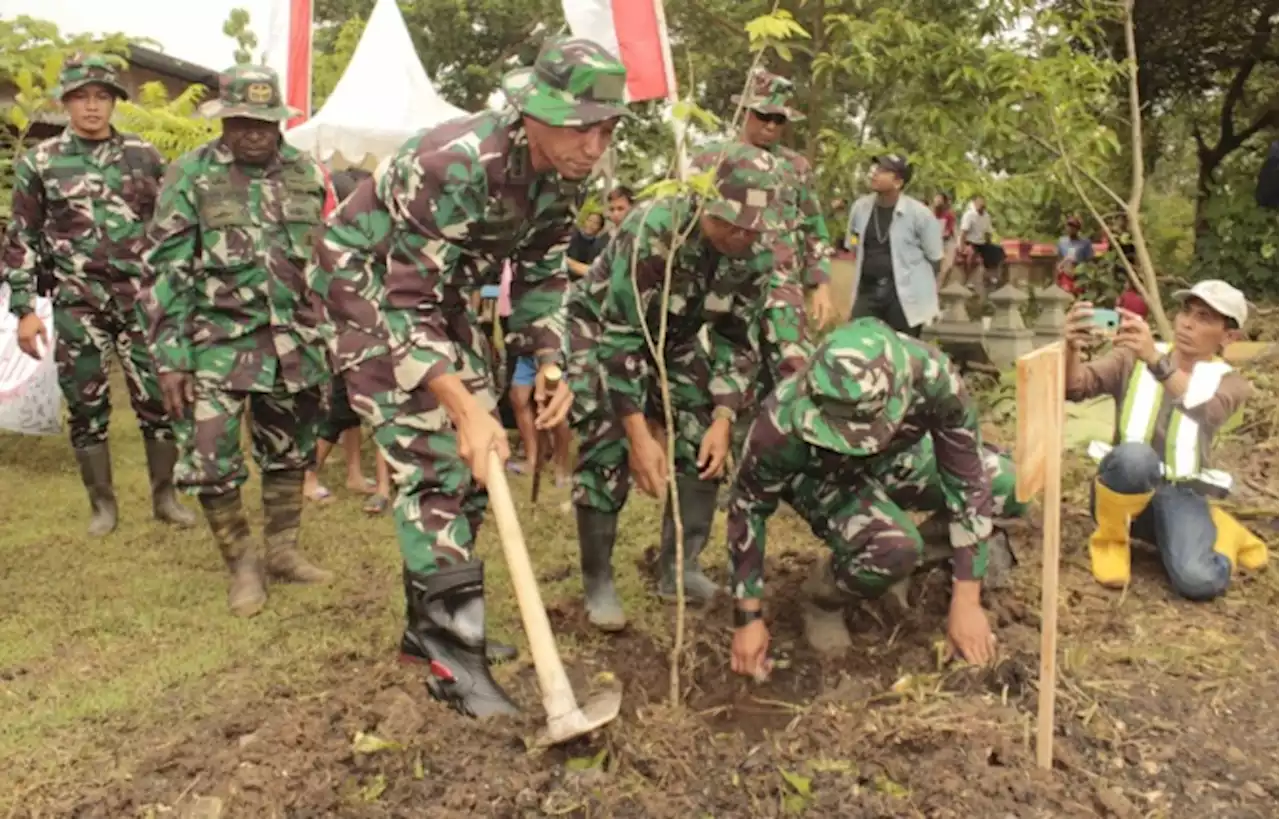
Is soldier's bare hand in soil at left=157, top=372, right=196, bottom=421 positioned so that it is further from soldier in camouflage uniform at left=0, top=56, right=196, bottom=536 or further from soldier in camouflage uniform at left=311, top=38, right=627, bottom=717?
soldier in camouflage uniform at left=311, top=38, right=627, bottom=717

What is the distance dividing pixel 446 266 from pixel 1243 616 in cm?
307

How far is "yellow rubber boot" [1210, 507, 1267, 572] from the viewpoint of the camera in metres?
4.24

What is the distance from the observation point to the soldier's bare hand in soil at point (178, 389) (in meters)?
4.02

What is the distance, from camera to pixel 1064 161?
20.6 ft

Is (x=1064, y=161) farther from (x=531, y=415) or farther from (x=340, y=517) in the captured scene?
(x=340, y=517)

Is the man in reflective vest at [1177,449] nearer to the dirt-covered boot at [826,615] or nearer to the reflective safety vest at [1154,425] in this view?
the reflective safety vest at [1154,425]

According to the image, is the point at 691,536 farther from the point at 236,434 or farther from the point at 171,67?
the point at 171,67

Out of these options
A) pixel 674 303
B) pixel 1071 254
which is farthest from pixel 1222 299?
pixel 1071 254

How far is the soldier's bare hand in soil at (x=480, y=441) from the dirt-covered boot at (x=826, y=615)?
135cm

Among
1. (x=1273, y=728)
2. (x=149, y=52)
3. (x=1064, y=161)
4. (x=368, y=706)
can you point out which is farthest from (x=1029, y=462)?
→ (x=149, y=52)

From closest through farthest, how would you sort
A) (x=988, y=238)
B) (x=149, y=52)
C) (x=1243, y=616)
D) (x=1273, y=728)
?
1. (x=1273, y=728)
2. (x=1243, y=616)
3. (x=149, y=52)
4. (x=988, y=238)

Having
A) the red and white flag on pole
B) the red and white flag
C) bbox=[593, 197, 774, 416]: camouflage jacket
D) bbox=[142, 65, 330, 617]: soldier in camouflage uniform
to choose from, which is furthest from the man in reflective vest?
the red and white flag on pole

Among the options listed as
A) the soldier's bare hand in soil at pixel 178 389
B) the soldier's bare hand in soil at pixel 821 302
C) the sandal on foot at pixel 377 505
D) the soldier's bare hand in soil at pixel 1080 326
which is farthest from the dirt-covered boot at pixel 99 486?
the soldier's bare hand in soil at pixel 1080 326

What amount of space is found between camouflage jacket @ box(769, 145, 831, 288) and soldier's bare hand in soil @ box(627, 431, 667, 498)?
2.12 metres
